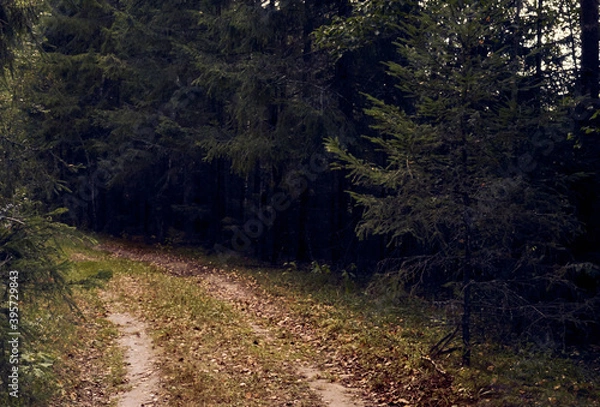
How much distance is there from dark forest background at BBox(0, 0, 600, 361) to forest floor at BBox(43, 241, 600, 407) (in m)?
0.94

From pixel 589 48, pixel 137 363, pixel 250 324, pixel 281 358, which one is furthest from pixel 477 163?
pixel 137 363

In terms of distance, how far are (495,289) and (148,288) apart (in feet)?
37.2

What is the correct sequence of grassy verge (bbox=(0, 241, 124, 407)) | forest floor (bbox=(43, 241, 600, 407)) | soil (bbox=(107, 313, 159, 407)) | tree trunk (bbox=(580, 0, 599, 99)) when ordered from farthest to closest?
tree trunk (bbox=(580, 0, 599, 99))
soil (bbox=(107, 313, 159, 407))
forest floor (bbox=(43, 241, 600, 407))
grassy verge (bbox=(0, 241, 124, 407))

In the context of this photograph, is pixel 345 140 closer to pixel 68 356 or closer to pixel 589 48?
pixel 589 48

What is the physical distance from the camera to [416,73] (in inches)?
372

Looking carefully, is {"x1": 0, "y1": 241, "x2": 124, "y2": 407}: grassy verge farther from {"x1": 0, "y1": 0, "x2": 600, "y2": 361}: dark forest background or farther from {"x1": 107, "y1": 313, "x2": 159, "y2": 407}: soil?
{"x1": 0, "y1": 0, "x2": 600, "y2": 361}: dark forest background

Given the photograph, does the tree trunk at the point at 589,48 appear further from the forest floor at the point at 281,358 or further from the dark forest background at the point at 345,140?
the forest floor at the point at 281,358

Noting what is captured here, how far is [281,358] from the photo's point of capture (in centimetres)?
1105

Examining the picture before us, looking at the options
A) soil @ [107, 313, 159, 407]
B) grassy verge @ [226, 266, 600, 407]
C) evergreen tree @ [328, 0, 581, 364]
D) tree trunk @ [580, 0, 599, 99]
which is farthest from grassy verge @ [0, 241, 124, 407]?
tree trunk @ [580, 0, 599, 99]

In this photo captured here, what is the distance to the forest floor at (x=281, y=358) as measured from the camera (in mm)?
8719

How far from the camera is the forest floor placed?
8719 mm

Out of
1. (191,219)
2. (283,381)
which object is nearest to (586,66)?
(283,381)

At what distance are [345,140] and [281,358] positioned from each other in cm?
838

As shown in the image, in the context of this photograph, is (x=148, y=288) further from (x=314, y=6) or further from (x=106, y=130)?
(x=106, y=130)
